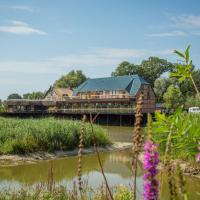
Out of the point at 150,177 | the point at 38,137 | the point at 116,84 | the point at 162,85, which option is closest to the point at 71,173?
the point at 38,137

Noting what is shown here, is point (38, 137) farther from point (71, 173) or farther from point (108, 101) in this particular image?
point (108, 101)

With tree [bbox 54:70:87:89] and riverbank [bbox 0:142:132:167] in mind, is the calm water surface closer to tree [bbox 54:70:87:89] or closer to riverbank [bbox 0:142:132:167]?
riverbank [bbox 0:142:132:167]

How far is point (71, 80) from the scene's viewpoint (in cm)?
9081

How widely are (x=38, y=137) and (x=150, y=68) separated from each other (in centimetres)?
7078

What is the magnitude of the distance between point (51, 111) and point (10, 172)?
43593mm

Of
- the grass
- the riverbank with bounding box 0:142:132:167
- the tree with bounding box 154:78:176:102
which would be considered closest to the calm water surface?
the riverbank with bounding box 0:142:132:167

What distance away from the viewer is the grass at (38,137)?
20.1 m

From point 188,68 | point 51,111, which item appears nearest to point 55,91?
point 51,111

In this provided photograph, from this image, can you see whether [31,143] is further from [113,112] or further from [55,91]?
[55,91]

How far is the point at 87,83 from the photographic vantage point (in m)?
69.9

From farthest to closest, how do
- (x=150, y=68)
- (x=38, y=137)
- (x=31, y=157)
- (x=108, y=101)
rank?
(x=150, y=68) < (x=108, y=101) < (x=38, y=137) < (x=31, y=157)

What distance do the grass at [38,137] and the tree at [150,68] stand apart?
66.1m

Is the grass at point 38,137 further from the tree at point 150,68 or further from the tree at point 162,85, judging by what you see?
the tree at point 150,68

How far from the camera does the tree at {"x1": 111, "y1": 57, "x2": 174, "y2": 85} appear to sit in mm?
88375
